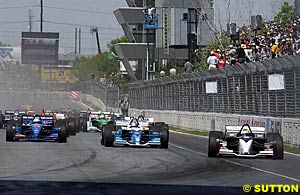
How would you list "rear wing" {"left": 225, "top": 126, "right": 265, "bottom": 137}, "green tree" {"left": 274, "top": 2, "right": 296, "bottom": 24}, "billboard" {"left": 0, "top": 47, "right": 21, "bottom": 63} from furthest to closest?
"billboard" {"left": 0, "top": 47, "right": 21, "bottom": 63} < "green tree" {"left": 274, "top": 2, "right": 296, "bottom": 24} < "rear wing" {"left": 225, "top": 126, "right": 265, "bottom": 137}

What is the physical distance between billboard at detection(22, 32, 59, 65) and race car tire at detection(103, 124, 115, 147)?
84.3m

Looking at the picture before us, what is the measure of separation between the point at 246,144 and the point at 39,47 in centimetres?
8975

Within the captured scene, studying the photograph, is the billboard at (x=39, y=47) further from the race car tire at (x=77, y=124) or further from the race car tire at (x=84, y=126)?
the race car tire at (x=77, y=124)

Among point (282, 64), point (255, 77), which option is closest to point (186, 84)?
point (255, 77)

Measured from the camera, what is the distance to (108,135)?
25547 millimetres

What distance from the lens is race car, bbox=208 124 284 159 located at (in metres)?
21.3

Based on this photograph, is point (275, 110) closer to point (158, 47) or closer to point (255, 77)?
point (255, 77)

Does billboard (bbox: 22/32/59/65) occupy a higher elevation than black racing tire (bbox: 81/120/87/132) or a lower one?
higher

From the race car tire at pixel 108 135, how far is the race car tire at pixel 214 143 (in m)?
4.68

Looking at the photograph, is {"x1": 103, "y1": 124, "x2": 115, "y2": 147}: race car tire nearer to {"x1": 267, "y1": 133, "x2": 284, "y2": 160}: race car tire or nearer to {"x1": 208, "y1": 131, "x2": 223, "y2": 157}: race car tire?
{"x1": 208, "y1": 131, "x2": 223, "y2": 157}: race car tire

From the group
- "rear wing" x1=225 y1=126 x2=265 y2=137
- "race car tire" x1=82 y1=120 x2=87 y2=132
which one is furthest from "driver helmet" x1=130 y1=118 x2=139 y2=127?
"race car tire" x1=82 y1=120 x2=87 y2=132

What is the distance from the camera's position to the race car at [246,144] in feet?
69.8

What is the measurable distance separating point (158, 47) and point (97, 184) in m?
75.6

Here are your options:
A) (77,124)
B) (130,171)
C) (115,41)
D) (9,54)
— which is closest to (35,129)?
(77,124)
